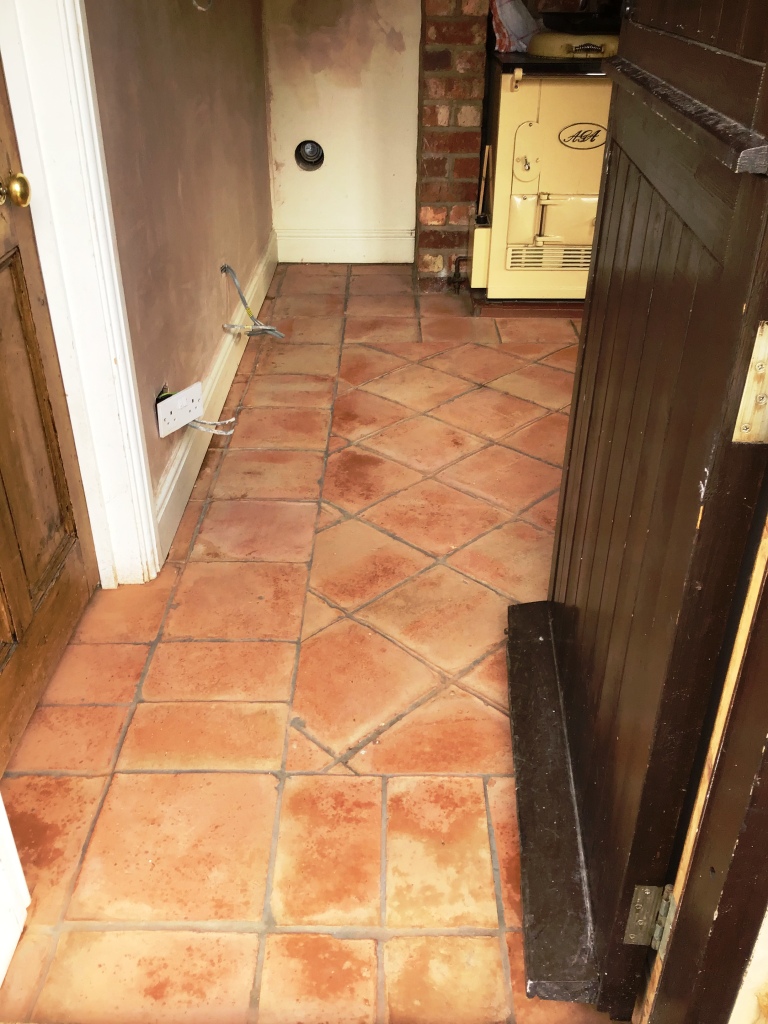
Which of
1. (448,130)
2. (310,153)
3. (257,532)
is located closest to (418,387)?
(257,532)

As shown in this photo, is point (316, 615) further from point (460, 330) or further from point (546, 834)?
point (460, 330)

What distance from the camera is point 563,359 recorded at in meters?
3.44

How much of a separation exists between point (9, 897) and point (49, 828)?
24 centimetres

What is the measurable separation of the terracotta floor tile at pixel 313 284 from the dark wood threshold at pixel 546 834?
2614 millimetres

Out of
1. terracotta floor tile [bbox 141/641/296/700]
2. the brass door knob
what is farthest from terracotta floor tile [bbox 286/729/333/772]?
the brass door knob

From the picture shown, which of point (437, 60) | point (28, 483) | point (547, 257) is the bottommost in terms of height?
point (547, 257)

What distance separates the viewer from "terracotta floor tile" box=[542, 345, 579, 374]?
3.38m

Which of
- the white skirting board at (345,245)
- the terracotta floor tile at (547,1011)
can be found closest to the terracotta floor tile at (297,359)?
the white skirting board at (345,245)

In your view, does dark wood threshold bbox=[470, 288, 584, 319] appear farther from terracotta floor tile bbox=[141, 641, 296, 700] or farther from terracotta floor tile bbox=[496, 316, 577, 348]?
terracotta floor tile bbox=[141, 641, 296, 700]

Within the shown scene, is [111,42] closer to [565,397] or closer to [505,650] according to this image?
[505,650]

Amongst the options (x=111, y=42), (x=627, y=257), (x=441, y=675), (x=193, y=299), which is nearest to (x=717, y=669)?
(x=627, y=257)

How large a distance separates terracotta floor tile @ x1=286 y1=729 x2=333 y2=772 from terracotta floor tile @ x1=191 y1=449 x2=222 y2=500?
Answer: 40.2 inches

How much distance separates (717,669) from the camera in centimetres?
94

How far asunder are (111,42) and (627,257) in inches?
49.8
